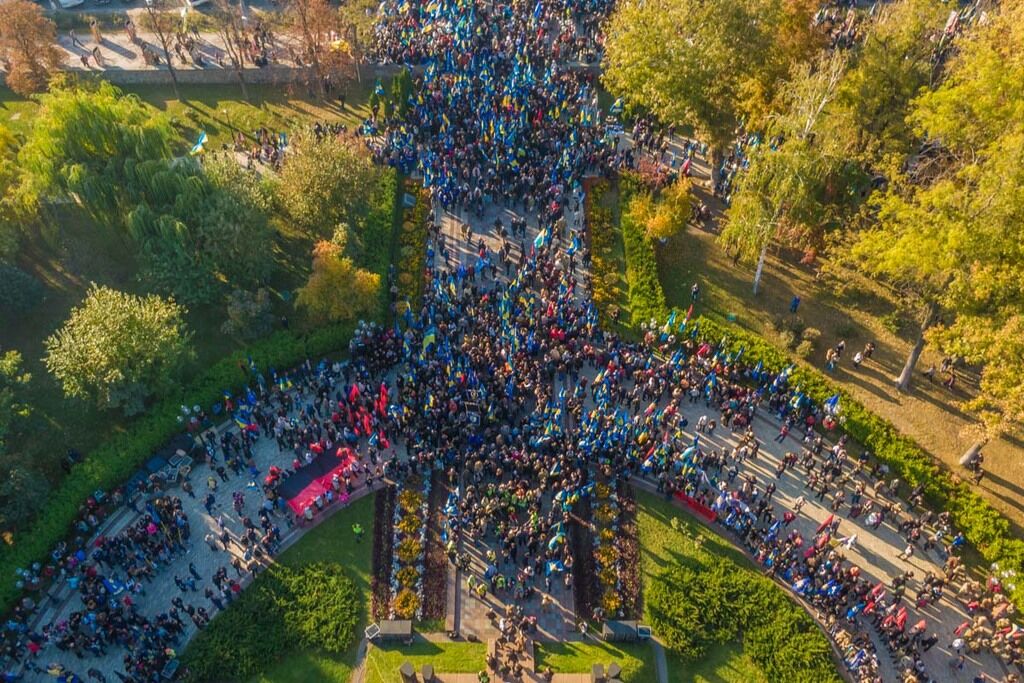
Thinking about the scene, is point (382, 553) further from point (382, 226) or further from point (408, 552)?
point (382, 226)

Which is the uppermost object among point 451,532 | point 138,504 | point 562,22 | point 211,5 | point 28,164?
point 562,22

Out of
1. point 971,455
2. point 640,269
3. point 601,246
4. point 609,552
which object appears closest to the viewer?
point 609,552

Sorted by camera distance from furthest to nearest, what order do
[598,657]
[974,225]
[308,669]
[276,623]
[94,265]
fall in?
[94,265] < [974,225] < [276,623] < [598,657] < [308,669]

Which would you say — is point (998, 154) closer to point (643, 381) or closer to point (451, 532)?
point (643, 381)

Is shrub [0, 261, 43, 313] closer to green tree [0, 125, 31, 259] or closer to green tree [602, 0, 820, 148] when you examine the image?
green tree [0, 125, 31, 259]

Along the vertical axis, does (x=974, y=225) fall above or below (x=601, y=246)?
above

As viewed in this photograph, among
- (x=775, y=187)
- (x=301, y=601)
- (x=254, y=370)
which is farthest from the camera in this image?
(x=775, y=187)

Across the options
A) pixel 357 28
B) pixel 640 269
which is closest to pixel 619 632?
pixel 640 269

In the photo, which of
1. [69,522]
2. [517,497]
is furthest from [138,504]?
[517,497]

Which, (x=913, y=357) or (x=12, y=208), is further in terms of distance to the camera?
(x=12, y=208)
